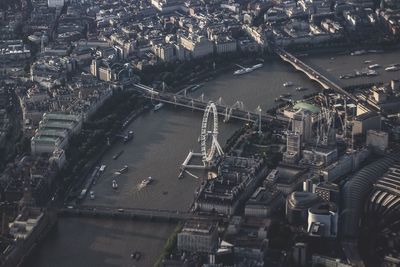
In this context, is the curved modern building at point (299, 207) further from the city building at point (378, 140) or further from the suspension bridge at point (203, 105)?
the suspension bridge at point (203, 105)

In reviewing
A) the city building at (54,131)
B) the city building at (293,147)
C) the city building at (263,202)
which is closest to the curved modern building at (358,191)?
the city building at (263,202)

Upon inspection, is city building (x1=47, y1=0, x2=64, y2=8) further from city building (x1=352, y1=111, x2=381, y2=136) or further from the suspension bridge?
city building (x1=352, y1=111, x2=381, y2=136)

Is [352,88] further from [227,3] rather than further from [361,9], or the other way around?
[227,3]

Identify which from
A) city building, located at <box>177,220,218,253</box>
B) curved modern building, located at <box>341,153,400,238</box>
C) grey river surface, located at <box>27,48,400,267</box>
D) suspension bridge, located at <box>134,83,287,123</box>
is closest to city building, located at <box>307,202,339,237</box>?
curved modern building, located at <box>341,153,400,238</box>

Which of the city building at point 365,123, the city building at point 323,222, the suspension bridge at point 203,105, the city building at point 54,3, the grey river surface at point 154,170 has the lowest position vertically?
the grey river surface at point 154,170

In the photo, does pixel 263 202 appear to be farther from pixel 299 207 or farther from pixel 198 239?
pixel 198 239
